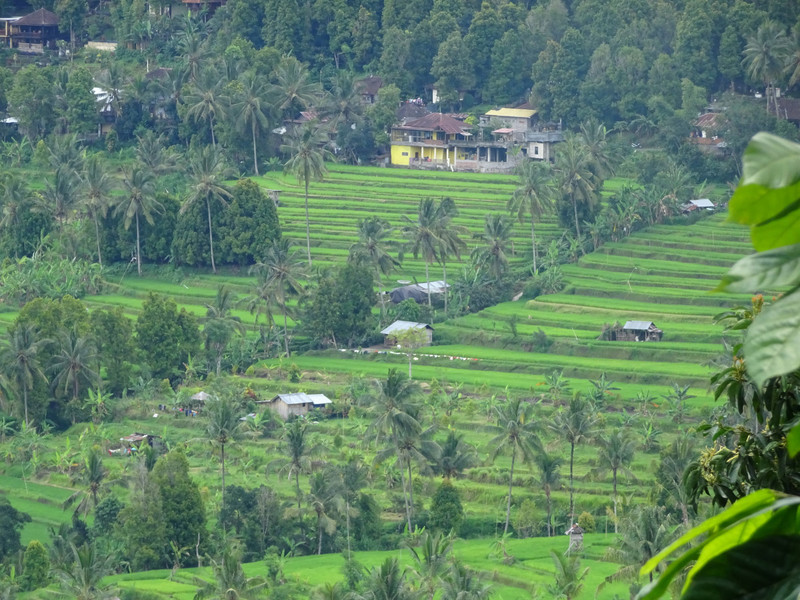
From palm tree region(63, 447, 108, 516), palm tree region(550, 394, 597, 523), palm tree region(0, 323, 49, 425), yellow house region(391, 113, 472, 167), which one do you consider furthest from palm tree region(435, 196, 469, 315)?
palm tree region(63, 447, 108, 516)

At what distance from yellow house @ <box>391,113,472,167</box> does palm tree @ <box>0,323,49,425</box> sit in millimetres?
32898

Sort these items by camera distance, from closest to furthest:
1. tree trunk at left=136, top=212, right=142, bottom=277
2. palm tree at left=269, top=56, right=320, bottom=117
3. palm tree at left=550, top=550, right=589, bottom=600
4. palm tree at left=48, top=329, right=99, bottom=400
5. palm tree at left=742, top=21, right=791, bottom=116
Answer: palm tree at left=550, top=550, right=589, bottom=600 → palm tree at left=48, top=329, right=99, bottom=400 → tree trunk at left=136, top=212, right=142, bottom=277 → palm tree at left=742, top=21, right=791, bottom=116 → palm tree at left=269, top=56, right=320, bottom=117

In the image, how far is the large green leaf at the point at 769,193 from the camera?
1.50 meters

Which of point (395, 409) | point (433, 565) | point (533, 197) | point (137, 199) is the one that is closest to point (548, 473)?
point (395, 409)

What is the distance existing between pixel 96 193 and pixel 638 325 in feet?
89.2

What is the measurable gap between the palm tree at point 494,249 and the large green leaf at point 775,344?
61.4 meters

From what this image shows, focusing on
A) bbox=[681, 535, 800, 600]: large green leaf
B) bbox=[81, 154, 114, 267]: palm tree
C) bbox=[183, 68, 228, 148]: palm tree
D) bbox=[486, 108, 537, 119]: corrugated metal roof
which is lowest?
bbox=[81, 154, 114, 267]: palm tree

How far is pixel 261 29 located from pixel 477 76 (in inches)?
620

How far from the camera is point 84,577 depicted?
3544 centimetres

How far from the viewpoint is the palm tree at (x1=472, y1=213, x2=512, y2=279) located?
2483 inches

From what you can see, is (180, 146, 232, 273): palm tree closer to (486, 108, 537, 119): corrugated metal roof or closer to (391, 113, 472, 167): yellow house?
(391, 113, 472, 167): yellow house

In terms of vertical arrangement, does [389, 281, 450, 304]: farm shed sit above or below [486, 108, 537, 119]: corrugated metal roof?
below

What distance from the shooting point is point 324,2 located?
9162cm

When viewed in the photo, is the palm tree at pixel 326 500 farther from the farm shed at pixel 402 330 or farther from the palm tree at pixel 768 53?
the palm tree at pixel 768 53
